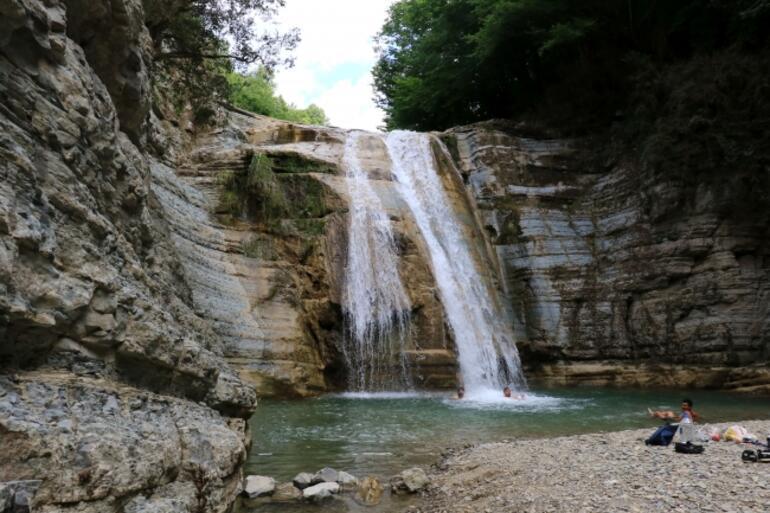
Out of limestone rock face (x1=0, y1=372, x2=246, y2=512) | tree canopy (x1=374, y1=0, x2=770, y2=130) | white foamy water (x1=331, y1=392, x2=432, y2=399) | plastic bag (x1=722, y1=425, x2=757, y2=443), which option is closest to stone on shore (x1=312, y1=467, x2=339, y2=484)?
limestone rock face (x1=0, y1=372, x2=246, y2=512)

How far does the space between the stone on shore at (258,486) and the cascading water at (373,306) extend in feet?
28.8

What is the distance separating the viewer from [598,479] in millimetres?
5641

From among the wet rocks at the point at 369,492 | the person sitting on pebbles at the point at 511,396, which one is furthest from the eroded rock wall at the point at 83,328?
A: the person sitting on pebbles at the point at 511,396

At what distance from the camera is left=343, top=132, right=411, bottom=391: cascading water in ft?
50.0

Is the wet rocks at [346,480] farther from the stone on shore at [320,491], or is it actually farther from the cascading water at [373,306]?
the cascading water at [373,306]

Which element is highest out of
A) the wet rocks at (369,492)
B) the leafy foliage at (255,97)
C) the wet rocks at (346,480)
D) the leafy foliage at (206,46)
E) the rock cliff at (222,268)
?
the leafy foliage at (255,97)

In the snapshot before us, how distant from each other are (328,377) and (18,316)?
481 inches

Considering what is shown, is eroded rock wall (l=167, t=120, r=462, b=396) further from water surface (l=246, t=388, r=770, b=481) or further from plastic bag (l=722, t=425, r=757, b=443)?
plastic bag (l=722, t=425, r=757, b=443)

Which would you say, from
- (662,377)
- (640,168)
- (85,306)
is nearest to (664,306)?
(662,377)

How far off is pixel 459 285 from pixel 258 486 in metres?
11.7

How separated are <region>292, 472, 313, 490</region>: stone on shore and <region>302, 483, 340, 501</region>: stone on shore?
0.46 feet

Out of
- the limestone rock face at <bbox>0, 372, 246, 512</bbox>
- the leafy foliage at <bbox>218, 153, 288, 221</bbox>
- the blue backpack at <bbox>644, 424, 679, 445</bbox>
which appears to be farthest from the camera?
the leafy foliage at <bbox>218, 153, 288, 221</bbox>

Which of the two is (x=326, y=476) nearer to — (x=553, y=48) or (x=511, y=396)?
(x=511, y=396)

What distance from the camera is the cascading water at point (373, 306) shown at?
600 inches
